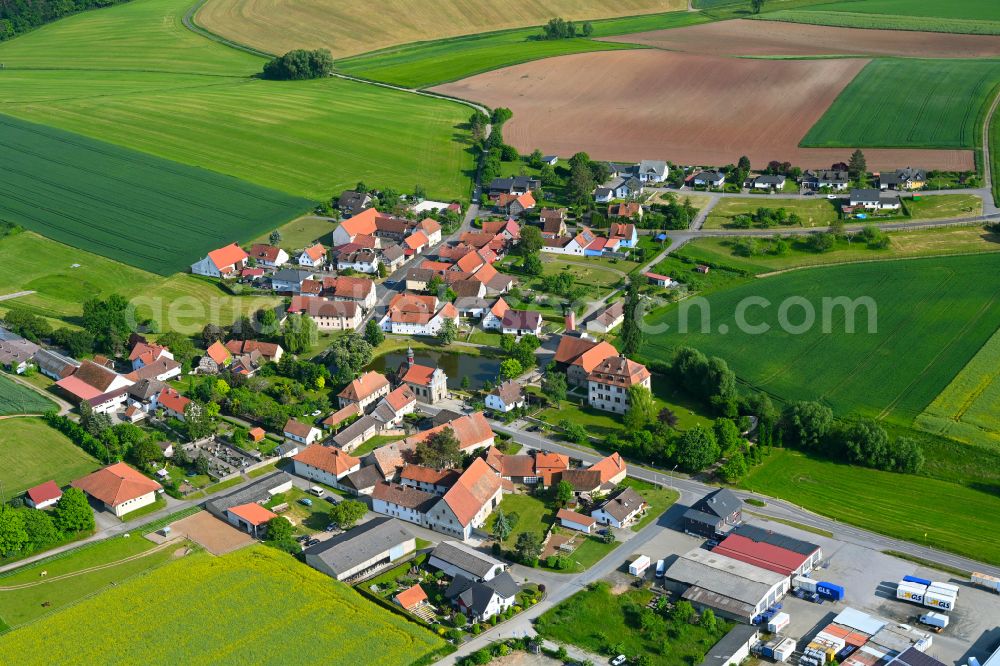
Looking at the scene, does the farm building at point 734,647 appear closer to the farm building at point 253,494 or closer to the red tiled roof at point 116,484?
the farm building at point 253,494

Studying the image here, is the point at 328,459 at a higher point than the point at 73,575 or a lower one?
higher

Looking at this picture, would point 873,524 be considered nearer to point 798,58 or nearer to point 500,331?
point 500,331

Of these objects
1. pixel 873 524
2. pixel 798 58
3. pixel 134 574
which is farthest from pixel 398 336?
pixel 798 58

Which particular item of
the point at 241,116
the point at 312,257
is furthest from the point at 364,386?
the point at 241,116

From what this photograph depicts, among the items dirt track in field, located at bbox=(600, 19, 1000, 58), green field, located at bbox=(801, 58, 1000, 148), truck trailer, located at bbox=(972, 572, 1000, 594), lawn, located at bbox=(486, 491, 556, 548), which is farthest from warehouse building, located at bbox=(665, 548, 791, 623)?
dirt track in field, located at bbox=(600, 19, 1000, 58)

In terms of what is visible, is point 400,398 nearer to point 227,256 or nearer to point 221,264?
point 221,264

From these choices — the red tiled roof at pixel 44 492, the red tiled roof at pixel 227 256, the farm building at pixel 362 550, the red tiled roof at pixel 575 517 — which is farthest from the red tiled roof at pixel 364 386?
the red tiled roof at pixel 227 256
